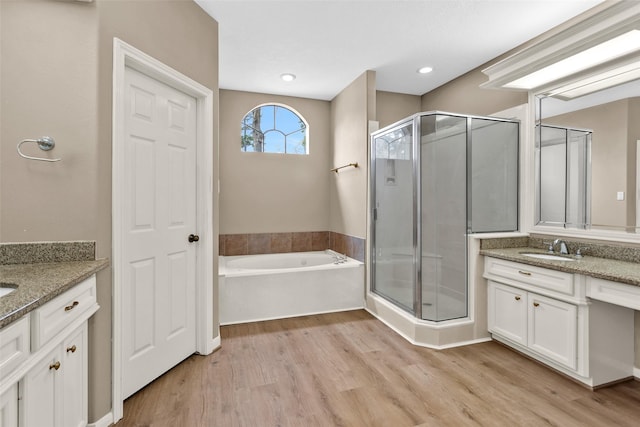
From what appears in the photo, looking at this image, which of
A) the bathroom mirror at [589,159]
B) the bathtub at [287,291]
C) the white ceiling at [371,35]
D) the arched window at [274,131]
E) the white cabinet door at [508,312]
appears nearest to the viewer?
the bathroom mirror at [589,159]

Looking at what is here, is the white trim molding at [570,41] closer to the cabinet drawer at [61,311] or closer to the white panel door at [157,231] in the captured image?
the white panel door at [157,231]

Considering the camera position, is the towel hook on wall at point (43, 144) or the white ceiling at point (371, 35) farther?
the white ceiling at point (371, 35)

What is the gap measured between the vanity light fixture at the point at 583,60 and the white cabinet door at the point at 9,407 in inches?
128

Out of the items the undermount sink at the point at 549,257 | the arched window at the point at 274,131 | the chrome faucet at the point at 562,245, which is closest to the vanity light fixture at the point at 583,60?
the chrome faucet at the point at 562,245

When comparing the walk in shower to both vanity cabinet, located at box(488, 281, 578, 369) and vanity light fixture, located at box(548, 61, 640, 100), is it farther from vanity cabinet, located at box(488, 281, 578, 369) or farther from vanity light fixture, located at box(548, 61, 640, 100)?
vanity light fixture, located at box(548, 61, 640, 100)

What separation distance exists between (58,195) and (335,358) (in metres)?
2.09

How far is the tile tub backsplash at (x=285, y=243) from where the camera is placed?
4.08m

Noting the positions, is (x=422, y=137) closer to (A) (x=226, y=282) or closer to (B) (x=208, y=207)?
(B) (x=208, y=207)

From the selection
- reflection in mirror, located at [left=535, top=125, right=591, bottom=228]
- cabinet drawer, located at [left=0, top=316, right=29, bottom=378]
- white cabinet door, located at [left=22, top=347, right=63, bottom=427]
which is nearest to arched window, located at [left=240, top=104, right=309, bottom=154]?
reflection in mirror, located at [left=535, top=125, right=591, bottom=228]

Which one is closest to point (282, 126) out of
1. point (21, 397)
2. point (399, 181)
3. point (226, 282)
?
point (399, 181)

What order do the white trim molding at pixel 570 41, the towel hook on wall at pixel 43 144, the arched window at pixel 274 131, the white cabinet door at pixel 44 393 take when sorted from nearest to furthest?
the white cabinet door at pixel 44 393 < the towel hook on wall at pixel 43 144 < the white trim molding at pixel 570 41 < the arched window at pixel 274 131

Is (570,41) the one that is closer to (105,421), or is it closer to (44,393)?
(44,393)

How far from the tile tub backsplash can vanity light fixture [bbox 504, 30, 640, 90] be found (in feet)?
7.44

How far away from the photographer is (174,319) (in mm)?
2250
